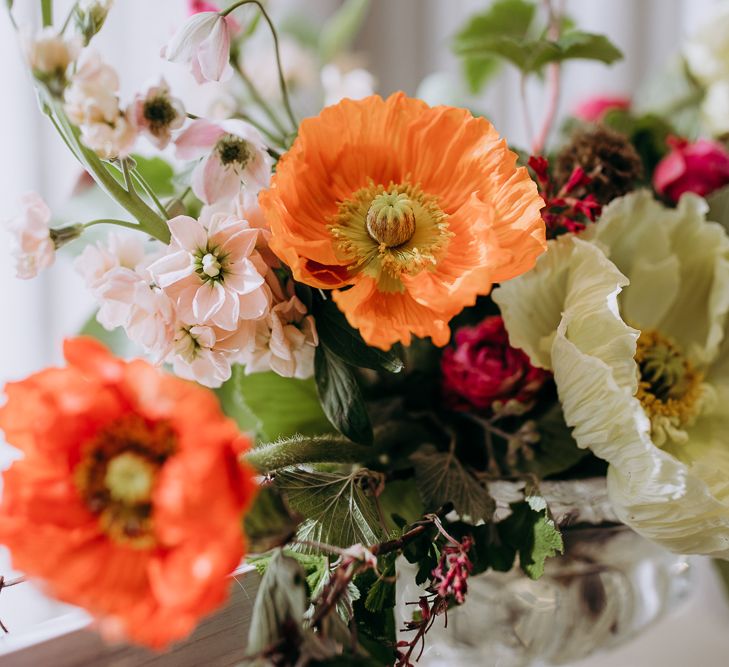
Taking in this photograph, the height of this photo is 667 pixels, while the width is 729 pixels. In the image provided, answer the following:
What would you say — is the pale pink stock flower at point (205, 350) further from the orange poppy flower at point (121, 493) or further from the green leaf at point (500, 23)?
the green leaf at point (500, 23)

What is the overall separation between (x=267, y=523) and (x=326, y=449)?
0.09m

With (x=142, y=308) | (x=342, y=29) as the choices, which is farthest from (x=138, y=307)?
(x=342, y=29)

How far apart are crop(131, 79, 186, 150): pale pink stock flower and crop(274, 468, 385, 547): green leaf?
0.12 meters

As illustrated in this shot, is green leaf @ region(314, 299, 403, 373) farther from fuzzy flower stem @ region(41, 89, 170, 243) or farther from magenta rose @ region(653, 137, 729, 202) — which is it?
magenta rose @ region(653, 137, 729, 202)

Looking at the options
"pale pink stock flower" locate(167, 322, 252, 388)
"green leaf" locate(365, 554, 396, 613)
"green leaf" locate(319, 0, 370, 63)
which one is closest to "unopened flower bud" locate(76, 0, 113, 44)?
"pale pink stock flower" locate(167, 322, 252, 388)

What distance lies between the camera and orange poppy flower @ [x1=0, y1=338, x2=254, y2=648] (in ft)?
0.58

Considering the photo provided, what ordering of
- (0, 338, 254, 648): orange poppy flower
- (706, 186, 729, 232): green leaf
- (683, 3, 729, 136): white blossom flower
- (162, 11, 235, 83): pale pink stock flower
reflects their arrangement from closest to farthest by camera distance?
(0, 338, 254, 648): orange poppy flower < (162, 11, 235, 83): pale pink stock flower < (706, 186, 729, 232): green leaf < (683, 3, 729, 136): white blossom flower

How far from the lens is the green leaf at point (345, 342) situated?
288 millimetres

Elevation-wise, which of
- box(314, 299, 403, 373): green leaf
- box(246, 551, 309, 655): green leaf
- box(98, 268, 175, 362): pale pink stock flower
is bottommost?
box(246, 551, 309, 655): green leaf

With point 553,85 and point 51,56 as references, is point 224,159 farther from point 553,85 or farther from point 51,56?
point 553,85

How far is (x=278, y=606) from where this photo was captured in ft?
0.71

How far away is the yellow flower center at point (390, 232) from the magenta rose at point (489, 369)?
8cm

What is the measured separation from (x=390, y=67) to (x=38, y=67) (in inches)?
30.8

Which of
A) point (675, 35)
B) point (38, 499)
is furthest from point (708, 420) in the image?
point (675, 35)
